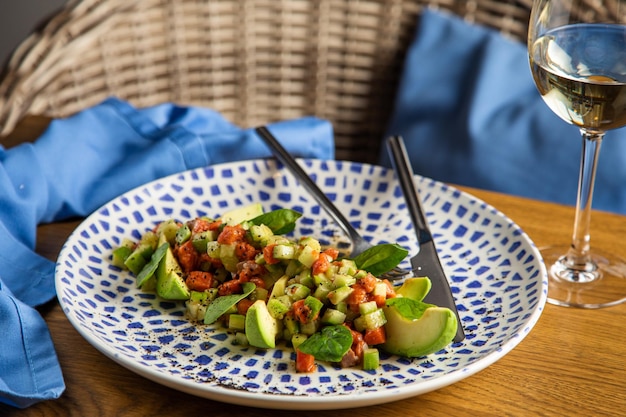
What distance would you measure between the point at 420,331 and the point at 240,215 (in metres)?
0.36

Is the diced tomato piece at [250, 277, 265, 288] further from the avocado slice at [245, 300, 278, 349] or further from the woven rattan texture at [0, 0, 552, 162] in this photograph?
the woven rattan texture at [0, 0, 552, 162]

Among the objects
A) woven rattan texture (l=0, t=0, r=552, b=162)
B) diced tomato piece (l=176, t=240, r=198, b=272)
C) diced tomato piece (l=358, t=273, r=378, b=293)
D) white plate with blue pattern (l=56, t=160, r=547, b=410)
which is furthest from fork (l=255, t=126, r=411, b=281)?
woven rattan texture (l=0, t=0, r=552, b=162)

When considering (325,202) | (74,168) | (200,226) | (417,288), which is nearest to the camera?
(417,288)

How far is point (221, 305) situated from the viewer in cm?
89

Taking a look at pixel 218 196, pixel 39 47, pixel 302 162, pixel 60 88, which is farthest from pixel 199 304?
pixel 60 88

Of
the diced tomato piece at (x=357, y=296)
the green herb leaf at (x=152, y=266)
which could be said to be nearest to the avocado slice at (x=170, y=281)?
the green herb leaf at (x=152, y=266)

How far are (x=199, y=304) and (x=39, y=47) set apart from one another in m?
0.97

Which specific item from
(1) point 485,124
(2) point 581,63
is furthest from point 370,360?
(1) point 485,124

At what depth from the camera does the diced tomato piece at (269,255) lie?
36.5 inches

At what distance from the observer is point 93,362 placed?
89 centimetres

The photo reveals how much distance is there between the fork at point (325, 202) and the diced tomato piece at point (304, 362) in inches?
9.2

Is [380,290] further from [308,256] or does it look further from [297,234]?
[297,234]

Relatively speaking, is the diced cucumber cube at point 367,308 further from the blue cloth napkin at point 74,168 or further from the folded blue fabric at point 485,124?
the folded blue fabric at point 485,124

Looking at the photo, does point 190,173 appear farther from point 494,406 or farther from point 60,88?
point 60,88
